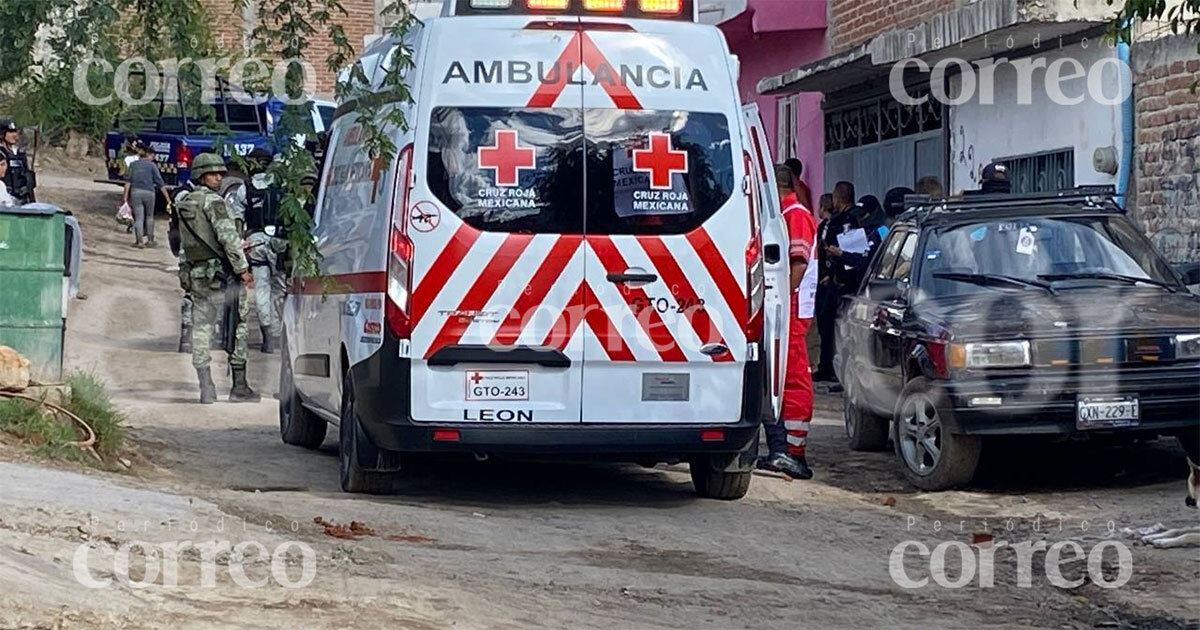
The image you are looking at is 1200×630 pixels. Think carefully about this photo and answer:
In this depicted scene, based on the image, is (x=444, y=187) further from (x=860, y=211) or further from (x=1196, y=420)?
(x=860, y=211)

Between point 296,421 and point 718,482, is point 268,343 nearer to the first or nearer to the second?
point 296,421

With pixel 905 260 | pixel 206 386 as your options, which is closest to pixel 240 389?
pixel 206 386

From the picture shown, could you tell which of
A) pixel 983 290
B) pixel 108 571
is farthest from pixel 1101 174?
pixel 108 571

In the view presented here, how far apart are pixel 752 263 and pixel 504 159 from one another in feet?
4.46

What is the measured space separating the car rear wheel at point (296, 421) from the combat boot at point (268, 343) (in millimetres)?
5057

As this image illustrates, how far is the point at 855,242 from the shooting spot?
15992mm

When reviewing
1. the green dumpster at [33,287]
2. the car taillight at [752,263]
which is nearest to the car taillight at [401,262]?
the car taillight at [752,263]

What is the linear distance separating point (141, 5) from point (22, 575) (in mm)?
2606

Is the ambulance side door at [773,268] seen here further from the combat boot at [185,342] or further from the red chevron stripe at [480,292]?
the combat boot at [185,342]

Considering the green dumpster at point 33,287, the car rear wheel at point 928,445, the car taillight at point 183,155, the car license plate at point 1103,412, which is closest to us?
the car license plate at point 1103,412

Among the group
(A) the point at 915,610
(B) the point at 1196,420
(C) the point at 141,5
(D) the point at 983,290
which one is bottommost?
(A) the point at 915,610

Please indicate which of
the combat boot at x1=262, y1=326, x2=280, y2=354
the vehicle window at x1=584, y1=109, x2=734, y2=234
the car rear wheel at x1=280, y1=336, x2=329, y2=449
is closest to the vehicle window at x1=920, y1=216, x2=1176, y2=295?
the vehicle window at x1=584, y1=109, x2=734, y2=234

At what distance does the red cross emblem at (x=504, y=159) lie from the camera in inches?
367

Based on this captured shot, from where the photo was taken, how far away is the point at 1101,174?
16281 millimetres
